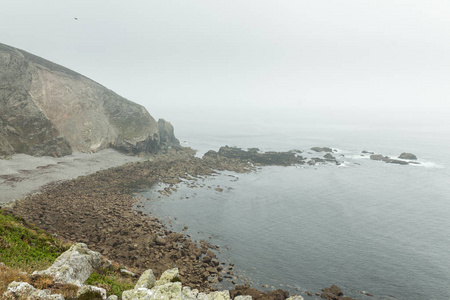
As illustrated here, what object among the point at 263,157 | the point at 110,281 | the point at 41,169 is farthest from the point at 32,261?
the point at 263,157

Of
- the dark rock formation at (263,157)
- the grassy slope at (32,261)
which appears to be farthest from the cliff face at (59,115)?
the grassy slope at (32,261)

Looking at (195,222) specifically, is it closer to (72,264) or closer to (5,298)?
(72,264)

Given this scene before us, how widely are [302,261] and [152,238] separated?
61.9 feet

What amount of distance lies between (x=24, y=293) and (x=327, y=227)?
128ft

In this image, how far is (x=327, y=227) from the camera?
38.9m

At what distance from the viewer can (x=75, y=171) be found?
56.4 m

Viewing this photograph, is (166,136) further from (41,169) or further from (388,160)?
(388,160)

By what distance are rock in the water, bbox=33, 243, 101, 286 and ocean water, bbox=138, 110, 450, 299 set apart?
16.3 meters

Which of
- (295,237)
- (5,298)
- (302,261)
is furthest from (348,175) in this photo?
(5,298)

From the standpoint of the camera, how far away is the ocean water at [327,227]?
26672 millimetres

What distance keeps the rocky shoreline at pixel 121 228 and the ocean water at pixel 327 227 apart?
9.09 ft

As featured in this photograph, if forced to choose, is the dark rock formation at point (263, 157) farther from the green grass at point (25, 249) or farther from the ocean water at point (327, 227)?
the green grass at point (25, 249)

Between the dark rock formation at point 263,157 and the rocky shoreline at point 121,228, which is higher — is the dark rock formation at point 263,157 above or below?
above

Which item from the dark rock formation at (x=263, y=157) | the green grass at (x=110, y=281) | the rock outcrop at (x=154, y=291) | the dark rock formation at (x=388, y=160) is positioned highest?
the dark rock formation at (x=388, y=160)
